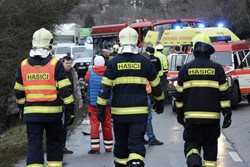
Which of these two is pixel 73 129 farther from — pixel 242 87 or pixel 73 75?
pixel 242 87

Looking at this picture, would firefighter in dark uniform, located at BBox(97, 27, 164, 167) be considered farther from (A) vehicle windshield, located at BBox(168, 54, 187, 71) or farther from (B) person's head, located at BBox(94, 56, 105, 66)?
(A) vehicle windshield, located at BBox(168, 54, 187, 71)

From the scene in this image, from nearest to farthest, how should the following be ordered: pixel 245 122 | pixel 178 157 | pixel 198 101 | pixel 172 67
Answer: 1. pixel 198 101
2. pixel 178 157
3. pixel 245 122
4. pixel 172 67

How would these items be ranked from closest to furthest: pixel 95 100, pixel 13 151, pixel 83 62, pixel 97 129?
pixel 95 100
pixel 97 129
pixel 13 151
pixel 83 62

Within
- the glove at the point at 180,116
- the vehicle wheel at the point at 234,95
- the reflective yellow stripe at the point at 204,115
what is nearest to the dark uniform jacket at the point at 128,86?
the glove at the point at 180,116

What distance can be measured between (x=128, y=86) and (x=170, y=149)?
3.52m

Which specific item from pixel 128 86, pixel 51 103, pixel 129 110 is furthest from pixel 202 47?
pixel 51 103

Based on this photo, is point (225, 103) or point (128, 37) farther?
point (128, 37)

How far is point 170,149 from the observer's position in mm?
10703

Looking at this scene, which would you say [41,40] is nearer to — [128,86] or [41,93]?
[41,93]

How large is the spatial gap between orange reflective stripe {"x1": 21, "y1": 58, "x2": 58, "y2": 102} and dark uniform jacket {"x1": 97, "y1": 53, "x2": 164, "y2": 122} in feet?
2.29

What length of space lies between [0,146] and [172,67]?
28.9 ft

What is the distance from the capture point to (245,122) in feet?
46.4

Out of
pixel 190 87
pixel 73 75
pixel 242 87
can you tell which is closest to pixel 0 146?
pixel 73 75

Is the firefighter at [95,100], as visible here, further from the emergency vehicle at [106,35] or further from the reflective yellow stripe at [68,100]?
the emergency vehicle at [106,35]
